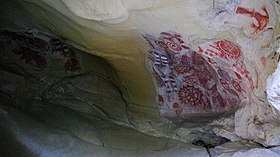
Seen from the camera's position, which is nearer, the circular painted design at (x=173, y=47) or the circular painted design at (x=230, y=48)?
the circular painted design at (x=230, y=48)

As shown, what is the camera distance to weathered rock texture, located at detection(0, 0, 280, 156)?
1.85m

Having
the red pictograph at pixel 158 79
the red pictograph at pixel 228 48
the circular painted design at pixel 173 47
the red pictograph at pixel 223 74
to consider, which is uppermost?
the red pictograph at pixel 228 48

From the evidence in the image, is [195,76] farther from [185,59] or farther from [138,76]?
[138,76]

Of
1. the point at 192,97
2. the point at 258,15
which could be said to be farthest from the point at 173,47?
the point at 258,15

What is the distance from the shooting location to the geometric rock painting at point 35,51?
2.31 meters

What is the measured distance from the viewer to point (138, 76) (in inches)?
89.7

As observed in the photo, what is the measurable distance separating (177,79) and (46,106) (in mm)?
492

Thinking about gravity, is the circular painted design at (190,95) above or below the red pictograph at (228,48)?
below

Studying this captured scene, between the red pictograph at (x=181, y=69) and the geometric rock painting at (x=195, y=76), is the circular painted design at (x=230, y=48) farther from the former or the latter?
the red pictograph at (x=181, y=69)

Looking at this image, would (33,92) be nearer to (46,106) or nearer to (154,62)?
(46,106)

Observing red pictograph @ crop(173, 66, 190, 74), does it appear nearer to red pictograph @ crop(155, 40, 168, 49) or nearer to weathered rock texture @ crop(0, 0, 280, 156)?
weathered rock texture @ crop(0, 0, 280, 156)

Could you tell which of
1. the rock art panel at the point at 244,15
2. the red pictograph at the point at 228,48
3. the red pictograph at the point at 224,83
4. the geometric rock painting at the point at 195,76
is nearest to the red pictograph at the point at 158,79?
the geometric rock painting at the point at 195,76

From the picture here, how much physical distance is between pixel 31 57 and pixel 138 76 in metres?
0.42

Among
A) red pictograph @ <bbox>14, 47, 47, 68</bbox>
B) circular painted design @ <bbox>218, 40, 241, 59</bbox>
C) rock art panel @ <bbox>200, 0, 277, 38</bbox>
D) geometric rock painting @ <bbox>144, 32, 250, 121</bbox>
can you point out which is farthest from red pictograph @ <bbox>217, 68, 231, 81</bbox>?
red pictograph @ <bbox>14, 47, 47, 68</bbox>
